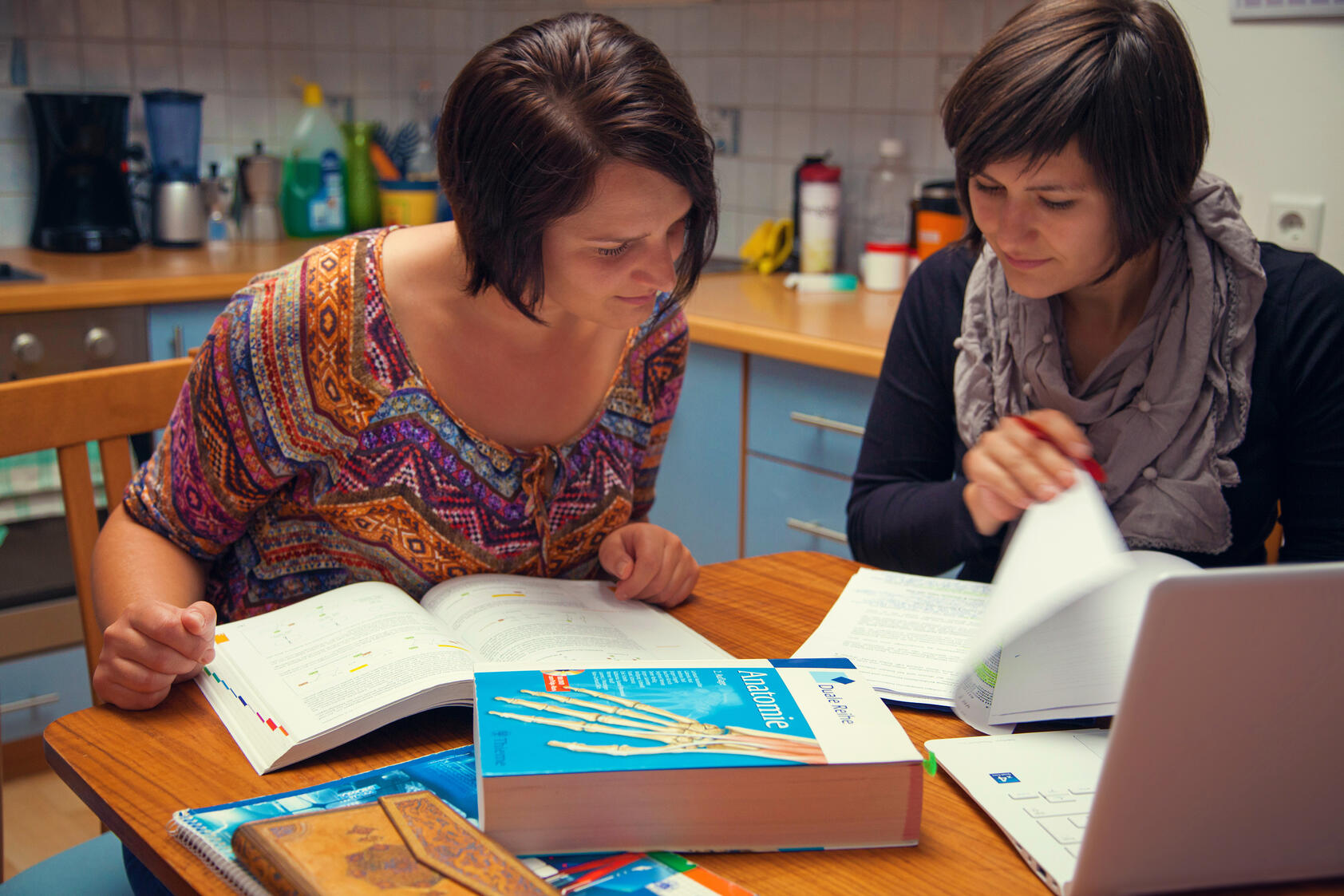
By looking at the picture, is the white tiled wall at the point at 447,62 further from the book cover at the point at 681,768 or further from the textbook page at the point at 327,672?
the book cover at the point at 681,768

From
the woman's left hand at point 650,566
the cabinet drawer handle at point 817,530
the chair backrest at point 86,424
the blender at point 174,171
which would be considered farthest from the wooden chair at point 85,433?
the blender at point 174,171

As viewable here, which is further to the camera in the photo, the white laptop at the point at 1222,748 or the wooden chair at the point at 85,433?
the wooden chair at the point at 85,433

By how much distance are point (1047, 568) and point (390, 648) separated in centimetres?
46

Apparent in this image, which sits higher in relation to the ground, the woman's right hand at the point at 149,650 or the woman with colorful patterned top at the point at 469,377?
the woman with colorful patterned top at the point at 469,377

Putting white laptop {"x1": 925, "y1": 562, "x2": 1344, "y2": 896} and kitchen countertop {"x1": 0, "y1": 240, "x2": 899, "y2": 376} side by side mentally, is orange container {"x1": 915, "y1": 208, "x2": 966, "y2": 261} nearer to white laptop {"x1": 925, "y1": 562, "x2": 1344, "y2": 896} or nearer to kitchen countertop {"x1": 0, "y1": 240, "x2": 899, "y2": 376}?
kitchen countertop {"x1": 0, "y1": 240, "x2": 899, "y2": 376}

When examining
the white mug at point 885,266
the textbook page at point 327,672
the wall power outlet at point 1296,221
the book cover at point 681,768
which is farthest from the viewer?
the white mug at point 885,266

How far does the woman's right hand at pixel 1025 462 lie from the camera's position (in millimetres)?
861

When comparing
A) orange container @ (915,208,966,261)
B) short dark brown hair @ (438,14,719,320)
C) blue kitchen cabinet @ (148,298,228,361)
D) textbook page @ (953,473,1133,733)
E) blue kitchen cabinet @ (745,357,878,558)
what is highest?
short dark brown hair @ (438,14,719,320)

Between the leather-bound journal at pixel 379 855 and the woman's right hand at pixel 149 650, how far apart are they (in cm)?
23

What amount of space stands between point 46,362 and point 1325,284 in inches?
79.3

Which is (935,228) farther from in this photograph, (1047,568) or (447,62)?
(1047,568)

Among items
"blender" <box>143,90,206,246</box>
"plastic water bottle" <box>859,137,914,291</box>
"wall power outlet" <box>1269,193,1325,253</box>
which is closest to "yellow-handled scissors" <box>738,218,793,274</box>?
"plastic water bottle" <box>859,137,914,291</box>

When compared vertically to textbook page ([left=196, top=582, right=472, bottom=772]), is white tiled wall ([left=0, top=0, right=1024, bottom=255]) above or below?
above

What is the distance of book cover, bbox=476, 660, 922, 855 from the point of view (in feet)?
2.11
